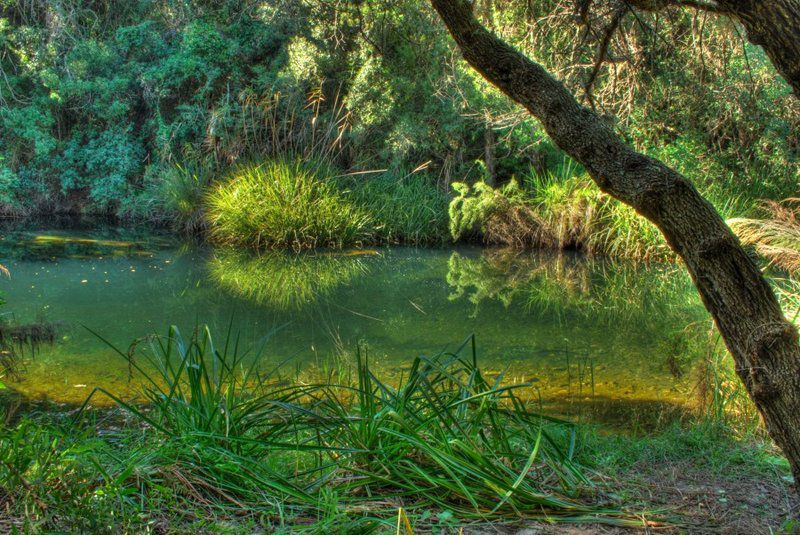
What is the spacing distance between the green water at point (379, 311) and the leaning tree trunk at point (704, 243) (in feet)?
3.72

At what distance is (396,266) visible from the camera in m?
10.0

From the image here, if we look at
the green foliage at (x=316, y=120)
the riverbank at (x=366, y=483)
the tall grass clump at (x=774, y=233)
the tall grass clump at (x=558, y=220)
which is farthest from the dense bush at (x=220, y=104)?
the riverbank at (x=366, y=483)

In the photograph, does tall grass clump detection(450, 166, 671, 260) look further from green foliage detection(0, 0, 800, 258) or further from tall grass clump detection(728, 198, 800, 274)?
tall grass clump detection(728, 198, 800, 274)

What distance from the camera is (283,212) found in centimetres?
1129

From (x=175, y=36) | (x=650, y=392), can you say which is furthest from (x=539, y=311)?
(x=175, y=36)

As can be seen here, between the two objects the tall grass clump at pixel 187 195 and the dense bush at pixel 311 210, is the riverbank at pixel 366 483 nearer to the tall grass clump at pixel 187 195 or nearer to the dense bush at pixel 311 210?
the dense bush at pixel 311 210

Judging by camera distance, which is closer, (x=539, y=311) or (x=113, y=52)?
(x=539, y=311)

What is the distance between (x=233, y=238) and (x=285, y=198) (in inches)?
42.8

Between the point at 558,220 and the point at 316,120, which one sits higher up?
the point at 316,120

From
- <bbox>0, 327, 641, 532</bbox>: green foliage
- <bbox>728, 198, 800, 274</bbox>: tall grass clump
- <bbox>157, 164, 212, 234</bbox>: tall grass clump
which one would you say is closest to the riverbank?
<bbox>0, 327, 641, 532</bbox>: green foliage

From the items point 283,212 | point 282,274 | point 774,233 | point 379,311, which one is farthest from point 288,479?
point 283,212

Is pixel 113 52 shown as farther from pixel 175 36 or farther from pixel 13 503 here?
pixel 13 503

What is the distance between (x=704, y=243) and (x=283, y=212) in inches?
369

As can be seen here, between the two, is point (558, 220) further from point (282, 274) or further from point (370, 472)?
point (370, 472)
